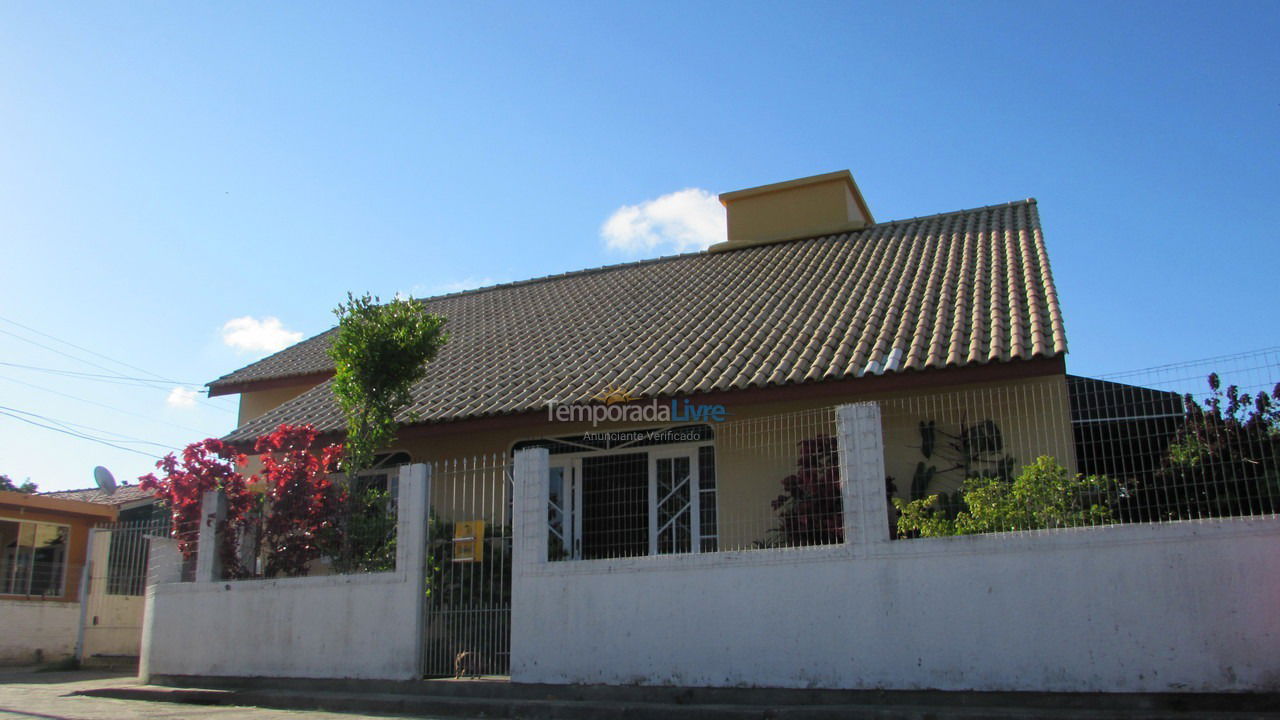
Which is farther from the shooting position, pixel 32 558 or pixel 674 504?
pixel 32 558

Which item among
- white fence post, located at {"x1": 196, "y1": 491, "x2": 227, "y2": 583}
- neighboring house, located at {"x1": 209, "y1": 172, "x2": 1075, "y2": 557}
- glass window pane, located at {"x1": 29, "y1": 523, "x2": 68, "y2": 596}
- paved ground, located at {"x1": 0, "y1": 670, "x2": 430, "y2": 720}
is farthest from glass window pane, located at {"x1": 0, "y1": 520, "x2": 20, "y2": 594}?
white fence post, located at {"x1": 196, "y1": 491, "x2": 227, "y2": 583}

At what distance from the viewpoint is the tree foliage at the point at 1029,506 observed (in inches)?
308

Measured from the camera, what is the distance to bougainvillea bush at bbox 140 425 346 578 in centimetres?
1095

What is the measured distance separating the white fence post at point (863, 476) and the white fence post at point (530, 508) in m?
2.91

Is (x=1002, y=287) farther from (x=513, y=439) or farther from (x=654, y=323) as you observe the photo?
(x=513, y=439)

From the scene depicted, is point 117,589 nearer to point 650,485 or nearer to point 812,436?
point 650,485

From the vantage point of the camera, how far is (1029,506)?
8016mm

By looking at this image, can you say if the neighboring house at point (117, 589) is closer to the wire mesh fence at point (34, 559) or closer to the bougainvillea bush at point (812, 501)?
the wire mesh fence at point (34, 559)

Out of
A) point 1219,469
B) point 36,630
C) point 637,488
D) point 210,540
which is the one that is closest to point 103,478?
point 36,630

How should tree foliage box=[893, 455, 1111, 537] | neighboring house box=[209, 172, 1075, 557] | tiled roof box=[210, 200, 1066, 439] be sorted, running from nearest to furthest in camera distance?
tree foliage box=[893, 455, 1111, 537] < neighboring house box=[209, 172, 1075, 557] < tiled roof box=[210, 200, 1066, 439]

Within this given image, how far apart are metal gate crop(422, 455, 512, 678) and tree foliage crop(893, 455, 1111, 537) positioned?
3.89 metres

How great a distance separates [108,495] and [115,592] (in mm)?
8944

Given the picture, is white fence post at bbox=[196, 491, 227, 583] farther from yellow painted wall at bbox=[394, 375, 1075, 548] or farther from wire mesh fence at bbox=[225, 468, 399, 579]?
yellow painted wall at bbox=[394, 375, 1075, 548]

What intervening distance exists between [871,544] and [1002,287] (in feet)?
16.8
